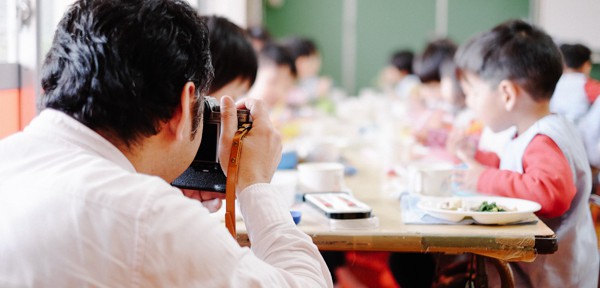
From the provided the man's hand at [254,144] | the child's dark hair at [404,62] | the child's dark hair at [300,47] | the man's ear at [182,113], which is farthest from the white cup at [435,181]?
the child's dark hair at [404,62]

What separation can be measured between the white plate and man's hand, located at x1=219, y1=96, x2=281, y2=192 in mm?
499

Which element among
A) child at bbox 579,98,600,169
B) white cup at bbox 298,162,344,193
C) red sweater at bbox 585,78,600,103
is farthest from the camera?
red sweater at bbox 585,78,600,103

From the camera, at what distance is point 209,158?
123 cm

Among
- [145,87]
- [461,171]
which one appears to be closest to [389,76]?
[461,171]

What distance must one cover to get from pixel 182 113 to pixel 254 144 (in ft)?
0.76

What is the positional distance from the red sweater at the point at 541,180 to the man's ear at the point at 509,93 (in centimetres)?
25

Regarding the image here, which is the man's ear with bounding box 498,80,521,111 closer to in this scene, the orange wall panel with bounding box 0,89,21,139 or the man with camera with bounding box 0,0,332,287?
the man with camera with bounding box 0,0,332,287

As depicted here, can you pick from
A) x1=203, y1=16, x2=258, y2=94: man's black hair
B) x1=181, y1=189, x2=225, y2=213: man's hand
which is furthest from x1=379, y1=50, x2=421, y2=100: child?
x1=181, y1=189, x2=225, y2=213: man's hand

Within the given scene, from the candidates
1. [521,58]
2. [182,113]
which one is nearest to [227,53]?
[521,58]

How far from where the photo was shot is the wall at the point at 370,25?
791 cm

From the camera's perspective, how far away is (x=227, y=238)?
85cm

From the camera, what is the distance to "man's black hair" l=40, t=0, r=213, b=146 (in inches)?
34.5

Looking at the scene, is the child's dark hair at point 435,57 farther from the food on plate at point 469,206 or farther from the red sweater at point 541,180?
the food on plate at point 469,206

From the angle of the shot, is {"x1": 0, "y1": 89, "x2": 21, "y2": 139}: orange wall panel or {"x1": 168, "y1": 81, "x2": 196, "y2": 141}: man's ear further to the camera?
{"x1": 0, "y1": 89, "x2": 21, "y2": 139}: orange wall panel
